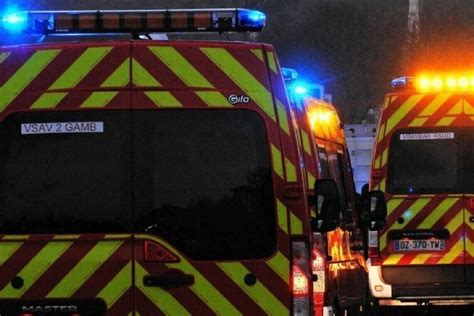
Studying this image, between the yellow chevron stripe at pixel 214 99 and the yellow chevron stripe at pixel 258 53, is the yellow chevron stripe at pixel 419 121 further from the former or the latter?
the yellow chevron stripe at pixel 214 99

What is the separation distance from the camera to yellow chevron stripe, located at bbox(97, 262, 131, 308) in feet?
17.4

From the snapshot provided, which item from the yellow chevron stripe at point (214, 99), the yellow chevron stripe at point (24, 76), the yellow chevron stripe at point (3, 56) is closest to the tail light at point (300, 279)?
the yellow chevron stripe at point (214, 99)

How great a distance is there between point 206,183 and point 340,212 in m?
1.42

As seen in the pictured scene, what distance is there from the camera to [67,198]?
535 centimetres

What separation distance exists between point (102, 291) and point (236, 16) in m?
1.61

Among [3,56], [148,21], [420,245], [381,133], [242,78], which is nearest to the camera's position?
[242,78]

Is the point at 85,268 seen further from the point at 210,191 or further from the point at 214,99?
the point at 214,99

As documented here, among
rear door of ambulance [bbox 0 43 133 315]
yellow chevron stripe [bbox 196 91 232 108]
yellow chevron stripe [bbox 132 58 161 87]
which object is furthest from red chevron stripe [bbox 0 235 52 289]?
yellow chevron stripe [bbox 196 91 232 108]

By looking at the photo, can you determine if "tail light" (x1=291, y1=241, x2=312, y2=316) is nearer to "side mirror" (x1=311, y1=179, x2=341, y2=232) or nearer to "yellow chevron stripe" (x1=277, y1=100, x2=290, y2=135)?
"side mirror" (x1=311, y1=179, x2=341, y2=232)

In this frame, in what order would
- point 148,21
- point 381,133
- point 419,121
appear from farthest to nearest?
point 381,133
point 419,121
point 148,21

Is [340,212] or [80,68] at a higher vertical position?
[80,68]

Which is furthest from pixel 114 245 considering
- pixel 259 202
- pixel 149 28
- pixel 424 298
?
pixel 424 298

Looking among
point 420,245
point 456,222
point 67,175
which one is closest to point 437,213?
point 456,222

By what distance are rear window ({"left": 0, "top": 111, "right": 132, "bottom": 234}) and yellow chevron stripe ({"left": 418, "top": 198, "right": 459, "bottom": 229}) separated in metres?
6.38
